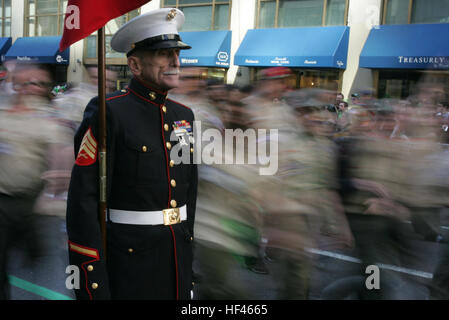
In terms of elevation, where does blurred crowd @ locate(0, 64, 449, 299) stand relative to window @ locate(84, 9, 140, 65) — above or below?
below

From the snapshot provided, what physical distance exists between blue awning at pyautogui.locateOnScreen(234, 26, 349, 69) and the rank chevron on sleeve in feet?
40.4

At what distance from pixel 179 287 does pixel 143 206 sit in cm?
44

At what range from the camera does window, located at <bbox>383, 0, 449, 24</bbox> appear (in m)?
12.5

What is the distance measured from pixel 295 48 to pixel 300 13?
158 centimetres

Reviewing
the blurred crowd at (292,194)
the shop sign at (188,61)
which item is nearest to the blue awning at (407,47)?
the shop sign at (188,61)

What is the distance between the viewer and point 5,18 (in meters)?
23.5

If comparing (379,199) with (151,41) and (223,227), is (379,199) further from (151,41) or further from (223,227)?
(151,41)

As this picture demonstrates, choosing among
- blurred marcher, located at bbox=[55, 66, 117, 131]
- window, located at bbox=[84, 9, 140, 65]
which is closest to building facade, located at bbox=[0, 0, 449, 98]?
window, located at bbox=[84, 9, 140, 65]

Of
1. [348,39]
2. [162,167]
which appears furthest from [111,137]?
[348,39]

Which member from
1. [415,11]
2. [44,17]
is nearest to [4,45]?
[44,17]

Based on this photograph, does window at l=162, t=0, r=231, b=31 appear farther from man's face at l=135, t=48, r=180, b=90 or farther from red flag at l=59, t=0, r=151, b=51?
red flag at l=59, t=0, r=151, b=51

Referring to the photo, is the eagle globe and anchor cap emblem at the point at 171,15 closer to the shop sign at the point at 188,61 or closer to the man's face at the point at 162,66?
the man's face at the point at 162,66

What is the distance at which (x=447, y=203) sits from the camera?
3.21m
